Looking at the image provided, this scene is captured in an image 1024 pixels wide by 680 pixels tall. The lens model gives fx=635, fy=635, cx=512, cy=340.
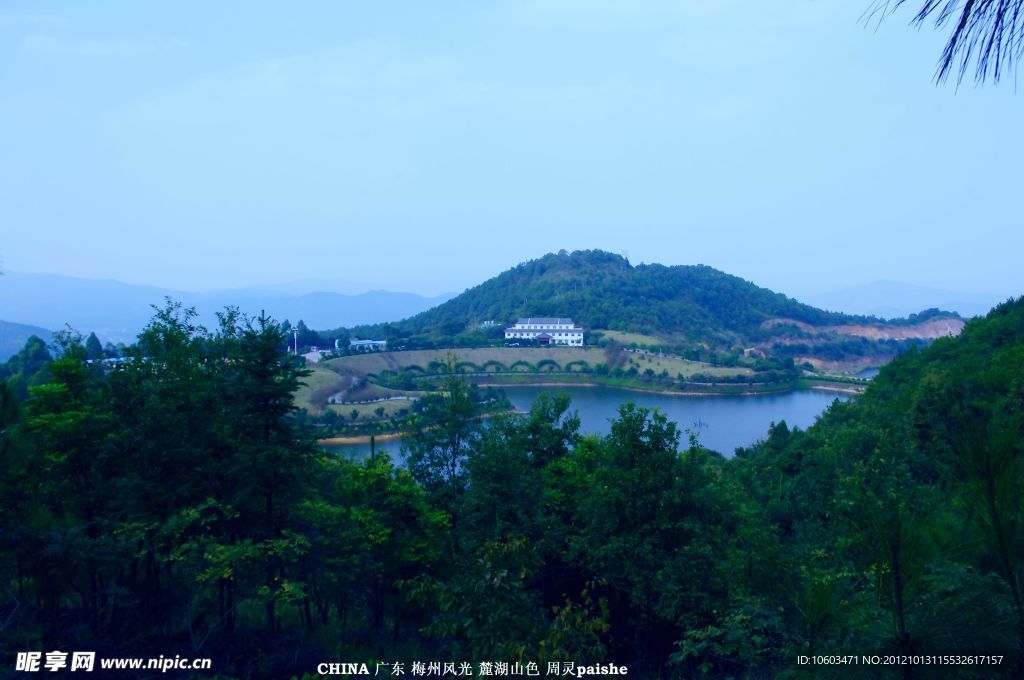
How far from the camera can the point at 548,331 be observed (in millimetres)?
41938

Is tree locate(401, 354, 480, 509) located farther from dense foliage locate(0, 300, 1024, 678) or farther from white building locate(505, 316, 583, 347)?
white building locate(505, 316, 583, 347)

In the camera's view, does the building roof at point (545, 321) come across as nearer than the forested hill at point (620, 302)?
Yes

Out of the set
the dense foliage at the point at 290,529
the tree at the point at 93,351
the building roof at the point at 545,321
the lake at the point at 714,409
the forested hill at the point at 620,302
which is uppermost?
the forested hill at the point at 620,302

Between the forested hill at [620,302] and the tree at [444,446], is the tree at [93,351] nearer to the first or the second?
the tree at [444,446]

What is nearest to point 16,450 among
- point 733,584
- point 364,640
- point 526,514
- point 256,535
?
point 256,535

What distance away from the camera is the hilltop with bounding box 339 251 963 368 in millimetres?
44000

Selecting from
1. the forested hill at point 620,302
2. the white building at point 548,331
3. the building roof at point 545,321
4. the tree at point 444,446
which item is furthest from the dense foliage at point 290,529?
the forested hill at point 620,302

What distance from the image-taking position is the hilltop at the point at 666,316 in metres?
44.0

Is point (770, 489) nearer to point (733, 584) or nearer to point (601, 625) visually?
point (733, 584)

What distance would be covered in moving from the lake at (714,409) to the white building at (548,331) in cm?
773

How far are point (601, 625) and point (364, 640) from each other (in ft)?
9.91

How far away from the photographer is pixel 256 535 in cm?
420

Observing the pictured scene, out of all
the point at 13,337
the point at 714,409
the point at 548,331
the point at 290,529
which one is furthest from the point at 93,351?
the point at 13,337

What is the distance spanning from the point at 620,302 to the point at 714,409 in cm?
2286
